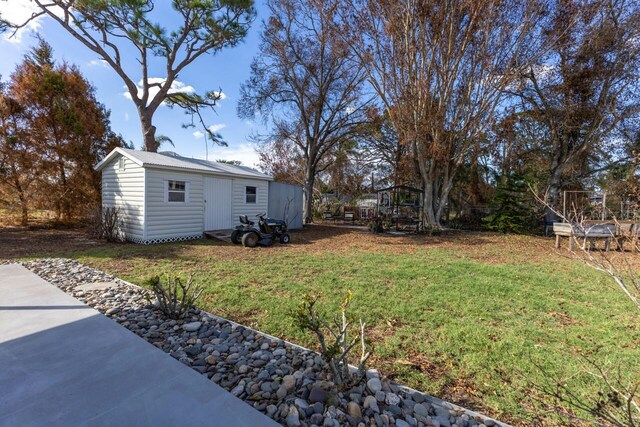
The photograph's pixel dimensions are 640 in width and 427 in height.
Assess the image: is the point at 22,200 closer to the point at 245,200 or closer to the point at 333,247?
the point at 245,200

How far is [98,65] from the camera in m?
12.8

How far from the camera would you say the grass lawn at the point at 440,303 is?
2385 millimetres

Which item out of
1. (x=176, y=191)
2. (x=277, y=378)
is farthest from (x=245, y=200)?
(x=277, y=378)

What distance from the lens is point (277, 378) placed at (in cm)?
206

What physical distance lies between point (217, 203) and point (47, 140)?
24.1ft

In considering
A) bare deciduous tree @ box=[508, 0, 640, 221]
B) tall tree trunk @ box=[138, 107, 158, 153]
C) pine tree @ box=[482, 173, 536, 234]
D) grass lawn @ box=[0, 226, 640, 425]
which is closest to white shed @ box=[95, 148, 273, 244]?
grass lawn @ box=[0, 226, 640, 425]

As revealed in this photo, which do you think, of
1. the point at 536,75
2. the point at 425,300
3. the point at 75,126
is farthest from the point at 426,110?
the point at 75,126

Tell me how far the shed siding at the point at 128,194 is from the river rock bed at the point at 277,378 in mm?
5679

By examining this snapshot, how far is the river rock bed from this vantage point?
174cm

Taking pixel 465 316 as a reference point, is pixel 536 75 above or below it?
above

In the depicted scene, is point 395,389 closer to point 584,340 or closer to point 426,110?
point 584,340

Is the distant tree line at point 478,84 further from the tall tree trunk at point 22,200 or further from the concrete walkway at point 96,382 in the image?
the concrete walkway at point 96,382

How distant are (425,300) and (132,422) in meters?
3.48

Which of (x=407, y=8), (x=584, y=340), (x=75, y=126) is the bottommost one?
(x=584, y=340)
